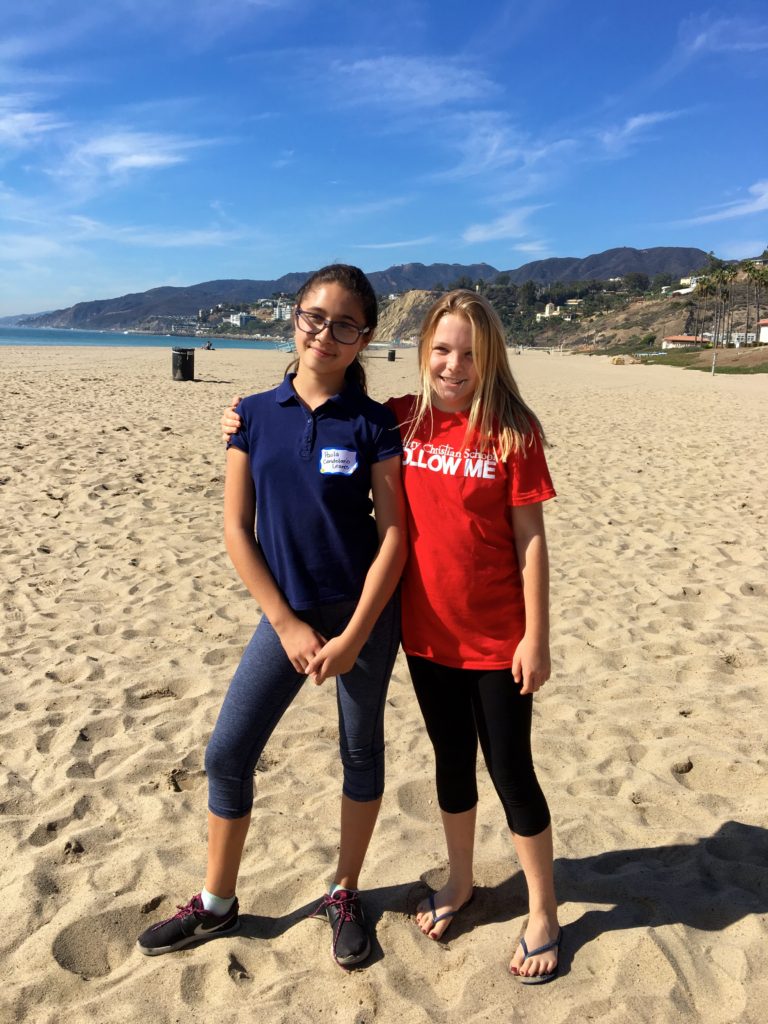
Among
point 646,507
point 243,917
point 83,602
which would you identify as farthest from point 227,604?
point 646,507

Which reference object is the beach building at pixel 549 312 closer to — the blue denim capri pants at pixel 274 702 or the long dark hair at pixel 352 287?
the long dark hair at pixel 352 287

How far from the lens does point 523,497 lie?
6.60 ft

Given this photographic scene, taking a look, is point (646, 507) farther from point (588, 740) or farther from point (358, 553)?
point (358, 553)

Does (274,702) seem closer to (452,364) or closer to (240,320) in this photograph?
(452,364)

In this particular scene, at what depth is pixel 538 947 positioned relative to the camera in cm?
211

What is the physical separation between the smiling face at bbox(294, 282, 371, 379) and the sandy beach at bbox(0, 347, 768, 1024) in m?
1.69

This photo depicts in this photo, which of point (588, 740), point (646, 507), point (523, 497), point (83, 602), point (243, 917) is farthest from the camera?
→ point (646, 507)

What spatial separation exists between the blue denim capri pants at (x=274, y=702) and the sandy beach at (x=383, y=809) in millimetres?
530

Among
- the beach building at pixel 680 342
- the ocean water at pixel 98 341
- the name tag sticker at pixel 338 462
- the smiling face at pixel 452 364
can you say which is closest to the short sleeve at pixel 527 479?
the smiling face at pixel 452 364

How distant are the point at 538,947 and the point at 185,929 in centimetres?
102

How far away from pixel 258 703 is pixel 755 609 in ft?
13.1

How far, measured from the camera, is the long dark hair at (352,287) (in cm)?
209

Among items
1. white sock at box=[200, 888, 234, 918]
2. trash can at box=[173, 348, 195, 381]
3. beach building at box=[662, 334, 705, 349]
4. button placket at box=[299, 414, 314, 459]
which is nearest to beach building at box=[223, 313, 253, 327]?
beach building at box=[662, 334, 705, 349]

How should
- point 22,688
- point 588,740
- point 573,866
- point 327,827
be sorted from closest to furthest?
point 573,866 < point 327,827 < point 588,740 < point 22,688
